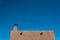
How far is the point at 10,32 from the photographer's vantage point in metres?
14.6

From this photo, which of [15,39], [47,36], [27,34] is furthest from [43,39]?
[15,39]

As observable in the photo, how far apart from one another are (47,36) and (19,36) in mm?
3120

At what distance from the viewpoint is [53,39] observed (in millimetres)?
14266

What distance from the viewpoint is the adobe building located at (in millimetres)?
14305

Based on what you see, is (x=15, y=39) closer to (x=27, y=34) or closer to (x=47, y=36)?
(x=27, y=34)

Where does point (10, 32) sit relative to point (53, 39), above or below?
above

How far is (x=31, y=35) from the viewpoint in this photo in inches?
570

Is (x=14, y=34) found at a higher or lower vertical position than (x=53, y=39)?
higher

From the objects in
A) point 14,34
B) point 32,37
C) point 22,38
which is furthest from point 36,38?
point 14,34

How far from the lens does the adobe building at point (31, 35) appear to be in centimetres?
1430

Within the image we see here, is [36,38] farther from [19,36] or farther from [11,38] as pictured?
[11,38]

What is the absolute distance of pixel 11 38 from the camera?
14375 millimetres

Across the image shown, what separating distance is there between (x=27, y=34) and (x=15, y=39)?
145cm

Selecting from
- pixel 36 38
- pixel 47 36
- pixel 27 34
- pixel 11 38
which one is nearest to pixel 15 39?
pixel 11 38
